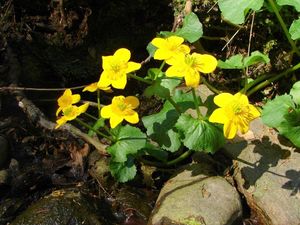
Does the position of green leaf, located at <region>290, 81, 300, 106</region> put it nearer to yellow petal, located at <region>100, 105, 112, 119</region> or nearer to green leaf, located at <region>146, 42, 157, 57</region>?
green leaf, located at <region>146, 42, 157, 57</region>

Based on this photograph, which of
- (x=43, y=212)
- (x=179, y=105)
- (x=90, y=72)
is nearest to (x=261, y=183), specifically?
(x=179, y=105)

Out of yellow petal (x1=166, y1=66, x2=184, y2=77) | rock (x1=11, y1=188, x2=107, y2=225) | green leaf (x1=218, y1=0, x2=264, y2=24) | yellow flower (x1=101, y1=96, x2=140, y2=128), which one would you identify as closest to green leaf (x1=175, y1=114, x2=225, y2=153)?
yellow flower (x1=101, y1=96, x2=140, y2=128)

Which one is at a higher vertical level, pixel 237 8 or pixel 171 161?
pixel 237 8

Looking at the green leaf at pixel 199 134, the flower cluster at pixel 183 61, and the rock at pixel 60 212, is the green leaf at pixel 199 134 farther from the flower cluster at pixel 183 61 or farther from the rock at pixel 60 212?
the rock at pixel 60 212

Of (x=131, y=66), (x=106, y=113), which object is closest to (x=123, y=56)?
(x=131, y=66)

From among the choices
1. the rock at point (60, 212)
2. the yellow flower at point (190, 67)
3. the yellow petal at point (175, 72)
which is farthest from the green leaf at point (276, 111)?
the rock at point (60, 212)

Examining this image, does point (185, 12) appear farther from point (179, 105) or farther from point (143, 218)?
point (143, 218)

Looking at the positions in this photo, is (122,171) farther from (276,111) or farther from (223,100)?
(276,111)
